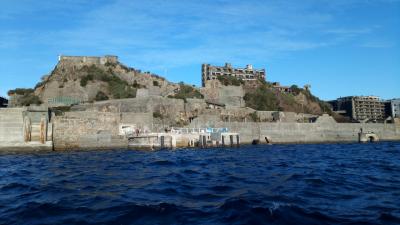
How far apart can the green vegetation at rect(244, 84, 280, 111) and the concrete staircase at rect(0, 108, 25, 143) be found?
163 feet

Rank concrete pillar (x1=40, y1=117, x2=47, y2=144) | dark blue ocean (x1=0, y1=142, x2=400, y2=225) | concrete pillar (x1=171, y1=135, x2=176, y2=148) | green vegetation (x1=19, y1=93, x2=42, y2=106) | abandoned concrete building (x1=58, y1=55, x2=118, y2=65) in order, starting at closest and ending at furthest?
1. dark blue ocean (x1=0, y1=142, x2=400, y2=225)
2. concrete pillar (x1=40, y1=117, x2=47, y2=144)
3. concrete pillar (x1=171, y1=135, x2=176, y2=148)
4. green vegetation (x1=19, y1=93, x2=42, y2=106)
5. abandoned concrete building (x1=58, y1=55, x2=118, y2=65)

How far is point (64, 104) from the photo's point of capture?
2552 inches

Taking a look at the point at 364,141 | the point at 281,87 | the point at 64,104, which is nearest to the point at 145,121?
the point at 64,104

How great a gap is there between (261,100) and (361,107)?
63446 millimetres

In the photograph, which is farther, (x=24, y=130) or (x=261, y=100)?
(x=261, y=100)

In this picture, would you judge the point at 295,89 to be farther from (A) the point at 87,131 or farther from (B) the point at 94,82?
(A) the point at 87,131

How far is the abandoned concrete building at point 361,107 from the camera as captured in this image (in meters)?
132

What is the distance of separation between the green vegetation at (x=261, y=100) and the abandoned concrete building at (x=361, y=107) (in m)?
48.5

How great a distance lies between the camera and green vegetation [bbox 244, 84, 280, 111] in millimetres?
85688

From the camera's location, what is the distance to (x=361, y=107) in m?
136

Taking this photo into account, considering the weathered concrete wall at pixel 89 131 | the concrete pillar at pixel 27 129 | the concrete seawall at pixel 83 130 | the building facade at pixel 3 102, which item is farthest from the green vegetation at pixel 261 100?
the concrete pillar at pixel 27 129

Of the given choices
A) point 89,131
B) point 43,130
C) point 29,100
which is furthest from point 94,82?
point 43,130

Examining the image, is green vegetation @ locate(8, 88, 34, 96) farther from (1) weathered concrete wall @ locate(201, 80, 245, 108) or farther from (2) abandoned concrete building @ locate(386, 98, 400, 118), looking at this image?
(2) abandoned concrete building @ locate(386, 98, 400, 118)

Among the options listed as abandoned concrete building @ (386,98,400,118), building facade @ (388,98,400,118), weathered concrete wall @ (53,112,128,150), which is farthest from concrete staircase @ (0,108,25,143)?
building facade @ (388,98,400,118)
